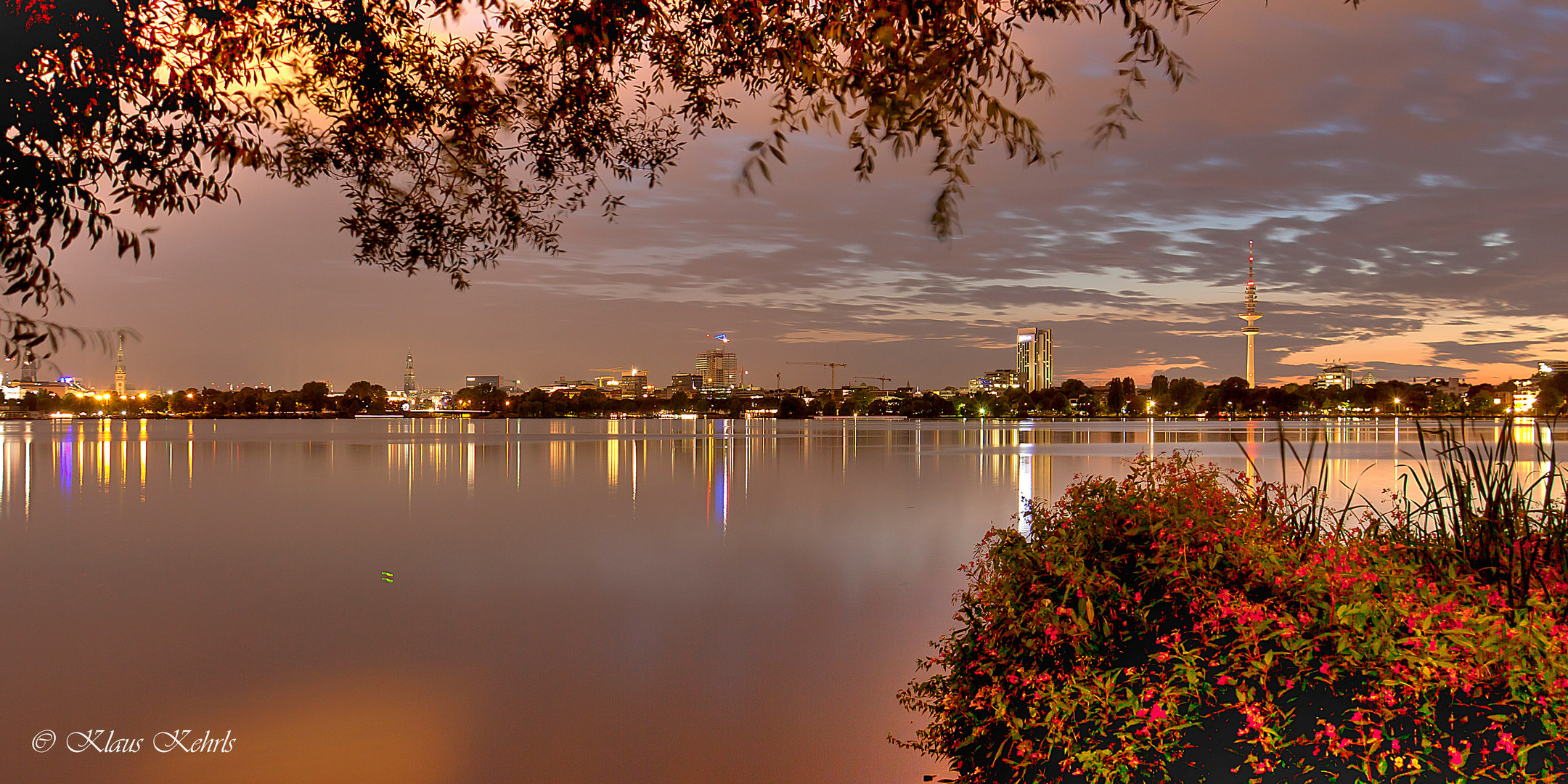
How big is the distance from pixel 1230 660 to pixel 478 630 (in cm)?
820

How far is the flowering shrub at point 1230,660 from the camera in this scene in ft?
12.9

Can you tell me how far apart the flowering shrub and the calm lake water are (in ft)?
3.40

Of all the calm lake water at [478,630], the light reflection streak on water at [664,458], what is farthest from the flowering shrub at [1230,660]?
the light reflection streak on water at [664,458]

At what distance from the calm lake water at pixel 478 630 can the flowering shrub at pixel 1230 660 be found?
1035 mm

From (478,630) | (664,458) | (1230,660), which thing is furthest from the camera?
(664,458)

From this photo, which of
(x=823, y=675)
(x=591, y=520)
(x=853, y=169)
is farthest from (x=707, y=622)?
(x=591, y=520)

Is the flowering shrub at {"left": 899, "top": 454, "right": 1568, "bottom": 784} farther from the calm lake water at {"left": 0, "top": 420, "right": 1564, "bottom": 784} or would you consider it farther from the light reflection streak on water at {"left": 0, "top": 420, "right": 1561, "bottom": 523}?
the light reflection streak on water at {"left": 0, "top": 420, "right": 1561, "bottom": 523}

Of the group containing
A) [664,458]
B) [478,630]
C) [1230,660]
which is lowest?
[664,458]

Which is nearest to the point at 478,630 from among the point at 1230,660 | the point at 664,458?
the point at 1230,660

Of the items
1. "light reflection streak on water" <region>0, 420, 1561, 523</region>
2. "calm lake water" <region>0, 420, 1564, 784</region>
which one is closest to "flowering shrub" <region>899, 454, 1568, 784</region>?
"calm lake water" <region>0, 420, 1564, 784</region>

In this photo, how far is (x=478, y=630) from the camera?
10562 mm

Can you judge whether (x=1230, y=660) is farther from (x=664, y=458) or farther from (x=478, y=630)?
(x=664, y=458)

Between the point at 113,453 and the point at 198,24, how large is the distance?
56.6 m

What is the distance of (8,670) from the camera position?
9094mm
